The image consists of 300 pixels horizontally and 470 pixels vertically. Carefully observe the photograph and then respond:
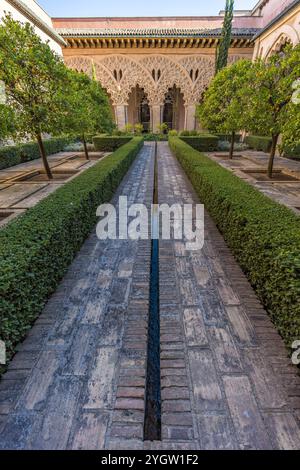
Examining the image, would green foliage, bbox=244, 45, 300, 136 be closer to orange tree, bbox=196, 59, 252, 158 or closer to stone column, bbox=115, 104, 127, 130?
orange tree, bbox=196, 59, 252, 158

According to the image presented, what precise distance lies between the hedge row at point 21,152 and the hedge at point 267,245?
34.6 ft

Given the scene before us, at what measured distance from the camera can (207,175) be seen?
589 cm

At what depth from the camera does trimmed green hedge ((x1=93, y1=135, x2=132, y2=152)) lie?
57.5 ft

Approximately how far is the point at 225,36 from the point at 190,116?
265 inches

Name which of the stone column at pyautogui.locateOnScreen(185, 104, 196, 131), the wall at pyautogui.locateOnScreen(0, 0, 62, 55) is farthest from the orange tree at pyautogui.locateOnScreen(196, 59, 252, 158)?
the stone column at pyautogui.locateOnScreen(185, 104, 196, 131)

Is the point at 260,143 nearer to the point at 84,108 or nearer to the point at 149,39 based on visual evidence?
the point at 84,108

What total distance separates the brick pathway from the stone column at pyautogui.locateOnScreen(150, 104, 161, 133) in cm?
2472

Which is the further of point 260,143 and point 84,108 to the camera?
point 260,143

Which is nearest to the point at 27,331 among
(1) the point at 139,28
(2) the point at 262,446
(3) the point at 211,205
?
(2) the point at 262,446

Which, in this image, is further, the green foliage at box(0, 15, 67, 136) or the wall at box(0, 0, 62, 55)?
the wall at box(0, 0, 62, 55)

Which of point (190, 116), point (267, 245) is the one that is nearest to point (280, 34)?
point (190, 116)

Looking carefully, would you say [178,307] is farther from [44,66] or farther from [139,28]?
[139,28]

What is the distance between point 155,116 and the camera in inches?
982

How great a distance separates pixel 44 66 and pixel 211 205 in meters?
6.29
